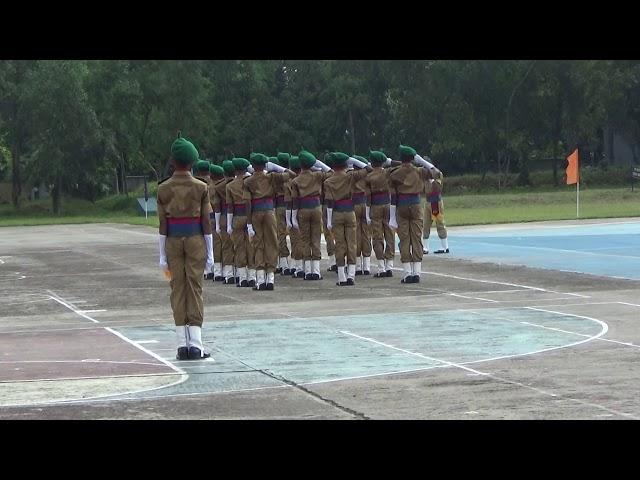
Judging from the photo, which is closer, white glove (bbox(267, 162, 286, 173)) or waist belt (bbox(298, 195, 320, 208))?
waist belt (bbox(298, 195, 320, 208))

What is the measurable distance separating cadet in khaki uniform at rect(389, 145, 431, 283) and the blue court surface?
3280mm

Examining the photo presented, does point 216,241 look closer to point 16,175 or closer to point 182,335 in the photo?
point 182,335

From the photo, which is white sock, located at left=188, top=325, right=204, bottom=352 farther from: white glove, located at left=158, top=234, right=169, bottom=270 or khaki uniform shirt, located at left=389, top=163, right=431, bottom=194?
khaki uniform shirt, located at left=389, top=163, right=431, bottom=194

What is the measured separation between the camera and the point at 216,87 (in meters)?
84.8

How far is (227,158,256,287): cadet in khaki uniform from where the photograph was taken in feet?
76.2

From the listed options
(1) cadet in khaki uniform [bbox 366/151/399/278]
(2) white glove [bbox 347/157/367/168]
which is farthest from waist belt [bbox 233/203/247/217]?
(1) cadet in khaki uniform [bbox 366/151/399/278]

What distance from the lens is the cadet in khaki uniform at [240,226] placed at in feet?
76.2

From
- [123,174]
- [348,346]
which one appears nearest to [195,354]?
[348,346]

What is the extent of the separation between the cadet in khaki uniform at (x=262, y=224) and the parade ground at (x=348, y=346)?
56cm

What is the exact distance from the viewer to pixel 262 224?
22.4 metres

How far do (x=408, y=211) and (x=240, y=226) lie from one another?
10.3 ft

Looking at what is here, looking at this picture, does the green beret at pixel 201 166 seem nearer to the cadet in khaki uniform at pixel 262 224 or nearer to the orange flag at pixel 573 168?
the cadet in khaki uniform at pixel 262 224

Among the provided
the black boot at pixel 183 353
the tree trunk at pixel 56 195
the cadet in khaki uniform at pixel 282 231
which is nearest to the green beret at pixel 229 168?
the cadet in khaki uniform at pixel 282 231
